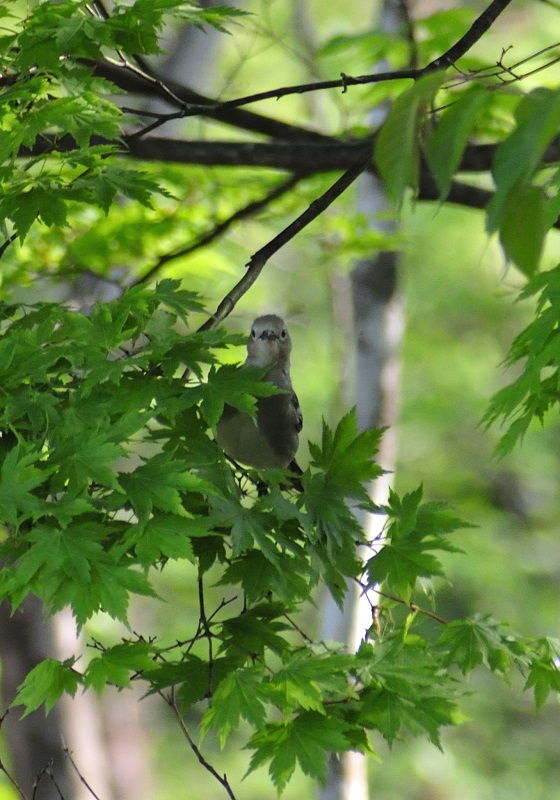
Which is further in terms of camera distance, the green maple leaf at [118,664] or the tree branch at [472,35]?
the tree branch at [472,35]

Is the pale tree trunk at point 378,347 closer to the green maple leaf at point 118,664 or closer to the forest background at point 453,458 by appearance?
the green maple leaf at point 118,664

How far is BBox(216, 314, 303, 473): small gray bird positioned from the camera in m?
2.26

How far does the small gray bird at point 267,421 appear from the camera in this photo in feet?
7.40

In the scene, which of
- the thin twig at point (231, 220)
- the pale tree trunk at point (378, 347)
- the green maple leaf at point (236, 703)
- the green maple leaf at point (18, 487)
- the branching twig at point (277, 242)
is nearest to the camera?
the green maple leaf at point (18, 487)

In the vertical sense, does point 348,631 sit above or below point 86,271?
below

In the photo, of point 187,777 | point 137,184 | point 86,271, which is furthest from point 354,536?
point 187,777

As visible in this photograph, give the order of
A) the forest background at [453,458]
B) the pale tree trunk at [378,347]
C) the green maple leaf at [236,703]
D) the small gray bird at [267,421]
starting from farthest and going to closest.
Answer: the forest background at [453,458]
the pale tree trunk at [378,347]
the small gray bird at [267,421]
the green maple leaf at [236,703]

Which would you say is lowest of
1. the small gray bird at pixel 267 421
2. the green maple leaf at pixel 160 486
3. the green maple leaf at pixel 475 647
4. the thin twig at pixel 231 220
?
the green maple leaf at pixel 160 486

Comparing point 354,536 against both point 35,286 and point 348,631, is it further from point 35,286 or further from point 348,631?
point 35,286

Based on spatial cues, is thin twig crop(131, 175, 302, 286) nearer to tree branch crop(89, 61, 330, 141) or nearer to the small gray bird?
tree branch crop(89, 61, 330, 141)

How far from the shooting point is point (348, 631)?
3.50m

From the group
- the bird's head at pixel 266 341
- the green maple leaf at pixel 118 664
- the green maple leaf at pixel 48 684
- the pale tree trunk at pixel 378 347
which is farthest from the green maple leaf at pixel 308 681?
the pale tree trunk at pixel 378 347

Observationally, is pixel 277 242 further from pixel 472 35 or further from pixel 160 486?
pixel 160 486

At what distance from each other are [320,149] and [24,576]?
2185 millimetres
